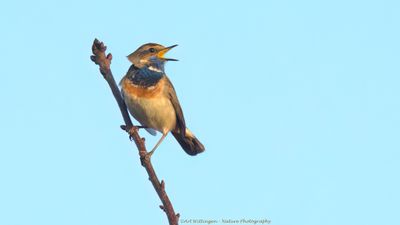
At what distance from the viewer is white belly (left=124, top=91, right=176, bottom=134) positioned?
397 inches

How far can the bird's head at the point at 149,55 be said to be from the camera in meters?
11.1

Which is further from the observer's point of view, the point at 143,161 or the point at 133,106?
the point at 133,106

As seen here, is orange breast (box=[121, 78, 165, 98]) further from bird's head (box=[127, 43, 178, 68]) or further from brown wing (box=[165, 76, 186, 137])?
bird's head (box=[127, 43, 178, 68])

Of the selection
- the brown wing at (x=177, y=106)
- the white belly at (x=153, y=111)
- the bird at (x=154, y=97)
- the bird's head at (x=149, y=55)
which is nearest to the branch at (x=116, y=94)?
the bird at (x=154, y=97)

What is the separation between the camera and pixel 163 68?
36.7 ft

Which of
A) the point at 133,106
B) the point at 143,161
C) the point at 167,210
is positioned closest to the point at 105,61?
the point at 143,161

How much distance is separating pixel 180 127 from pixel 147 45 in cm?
168

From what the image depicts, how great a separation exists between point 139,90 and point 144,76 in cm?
46

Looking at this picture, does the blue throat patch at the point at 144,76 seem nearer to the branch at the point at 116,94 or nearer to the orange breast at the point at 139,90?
the orange breast at the point at 139,90

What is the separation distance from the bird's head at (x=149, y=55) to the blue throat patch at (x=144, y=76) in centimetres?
19

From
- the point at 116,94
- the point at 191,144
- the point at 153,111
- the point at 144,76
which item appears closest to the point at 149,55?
the point at 144,76

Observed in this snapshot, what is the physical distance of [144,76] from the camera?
10.5 meters

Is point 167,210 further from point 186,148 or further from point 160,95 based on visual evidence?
point 186,148

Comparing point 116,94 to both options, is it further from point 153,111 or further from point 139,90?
point 153,111
